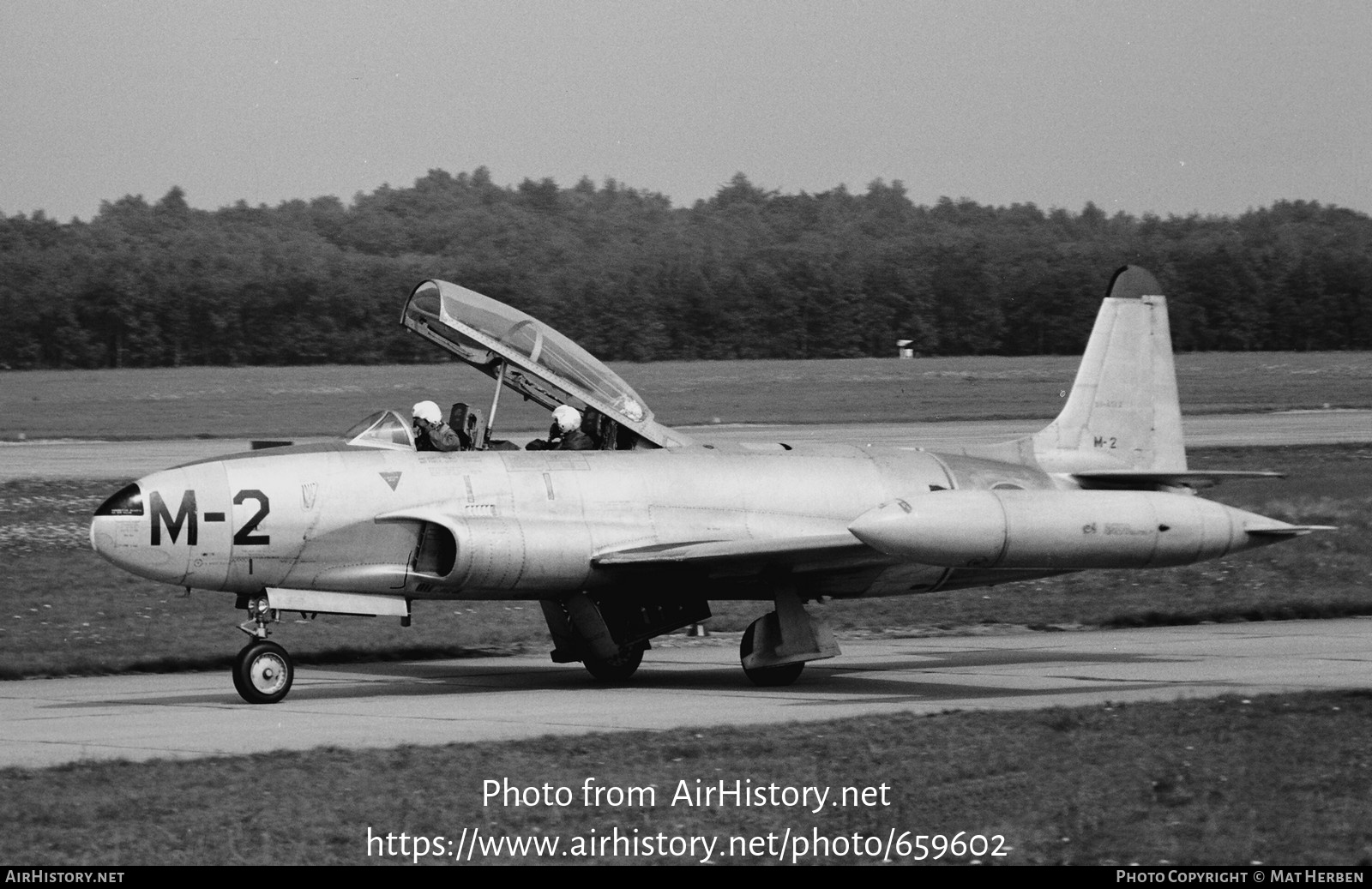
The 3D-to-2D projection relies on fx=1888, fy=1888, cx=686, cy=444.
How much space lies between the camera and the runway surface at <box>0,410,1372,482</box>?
111 feet

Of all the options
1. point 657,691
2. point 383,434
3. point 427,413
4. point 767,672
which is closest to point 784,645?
point 767,672

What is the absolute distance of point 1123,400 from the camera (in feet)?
57.9

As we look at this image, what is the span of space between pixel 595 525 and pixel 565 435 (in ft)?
3.36

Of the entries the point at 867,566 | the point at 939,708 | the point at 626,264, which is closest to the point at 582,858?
the point at 939,708

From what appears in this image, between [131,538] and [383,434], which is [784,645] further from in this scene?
[131,538]

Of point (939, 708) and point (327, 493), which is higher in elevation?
point (327, 493)

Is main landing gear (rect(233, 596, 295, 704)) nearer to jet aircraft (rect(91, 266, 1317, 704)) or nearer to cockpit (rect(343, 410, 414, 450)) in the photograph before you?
jet aircraft (rect(91, 266, 1317, 704))

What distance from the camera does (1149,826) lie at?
29.1 ft

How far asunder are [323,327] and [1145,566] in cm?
5104

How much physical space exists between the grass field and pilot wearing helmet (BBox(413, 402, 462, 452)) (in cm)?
3054

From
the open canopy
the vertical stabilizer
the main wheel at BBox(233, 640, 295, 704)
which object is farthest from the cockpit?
the vertical stabilizer

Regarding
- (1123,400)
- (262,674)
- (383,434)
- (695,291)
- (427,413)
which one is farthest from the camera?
(695,291)

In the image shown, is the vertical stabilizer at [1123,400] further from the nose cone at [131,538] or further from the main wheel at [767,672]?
the nose cone at [131,538]

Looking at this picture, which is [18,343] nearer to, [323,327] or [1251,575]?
[323,327]
